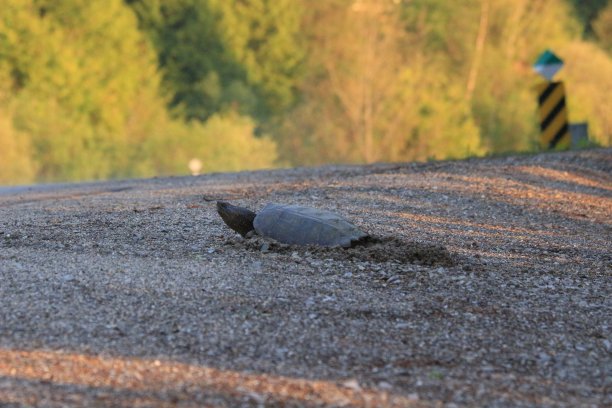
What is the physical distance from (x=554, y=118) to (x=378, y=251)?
8.92 meters

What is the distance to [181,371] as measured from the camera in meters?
4.43

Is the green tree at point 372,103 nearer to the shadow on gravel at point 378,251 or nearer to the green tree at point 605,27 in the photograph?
the green tree at point 605,27

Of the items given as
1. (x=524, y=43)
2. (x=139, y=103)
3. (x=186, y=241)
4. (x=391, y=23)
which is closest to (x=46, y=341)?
(x=186, y=241)

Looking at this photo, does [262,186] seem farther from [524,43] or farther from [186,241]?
[524,43]

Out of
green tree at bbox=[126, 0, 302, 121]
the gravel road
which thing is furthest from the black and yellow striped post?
green tree at bbox=[126, 0, 302, 121]

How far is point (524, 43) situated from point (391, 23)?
889 cm

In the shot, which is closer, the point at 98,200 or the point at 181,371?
the point at 181,371

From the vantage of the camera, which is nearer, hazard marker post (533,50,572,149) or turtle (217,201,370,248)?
turtle (217,201,370,248)

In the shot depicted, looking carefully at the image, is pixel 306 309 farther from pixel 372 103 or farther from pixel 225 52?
pixel 225 52

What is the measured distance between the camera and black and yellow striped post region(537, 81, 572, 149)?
47.9ft

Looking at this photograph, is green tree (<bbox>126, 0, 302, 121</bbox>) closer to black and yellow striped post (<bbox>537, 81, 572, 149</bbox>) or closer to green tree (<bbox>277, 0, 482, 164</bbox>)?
green tree (<bbox>277, 0, 482, 164</bbox>)

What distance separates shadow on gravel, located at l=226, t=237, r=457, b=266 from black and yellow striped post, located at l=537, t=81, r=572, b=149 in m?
8.51

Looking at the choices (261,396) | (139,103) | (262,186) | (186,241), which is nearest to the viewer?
(261,396)

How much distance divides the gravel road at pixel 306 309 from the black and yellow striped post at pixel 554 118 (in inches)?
240
